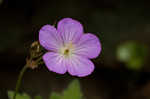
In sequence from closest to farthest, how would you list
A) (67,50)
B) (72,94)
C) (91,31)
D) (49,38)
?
(49,38), (67,50), (72,94), (91,31)

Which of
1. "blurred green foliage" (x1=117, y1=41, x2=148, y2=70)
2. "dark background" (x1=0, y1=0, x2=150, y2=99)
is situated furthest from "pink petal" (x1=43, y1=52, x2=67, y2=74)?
"blurred green foliage" (x1=117, y1=41, x2=148, y2=70)

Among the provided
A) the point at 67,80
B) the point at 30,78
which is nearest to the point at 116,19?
the point at 67,80

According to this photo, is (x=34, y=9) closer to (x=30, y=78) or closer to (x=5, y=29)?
(x=5, y=29)

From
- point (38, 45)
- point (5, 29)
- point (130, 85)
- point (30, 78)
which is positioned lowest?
point (130, 85)

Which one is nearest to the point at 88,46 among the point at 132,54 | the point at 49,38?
the point at 49,38

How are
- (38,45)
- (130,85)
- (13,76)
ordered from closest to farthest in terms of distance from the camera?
(38,45) < (13,76) < (130,85)

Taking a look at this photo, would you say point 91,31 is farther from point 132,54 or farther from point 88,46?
point 88,46

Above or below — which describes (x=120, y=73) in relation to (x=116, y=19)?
below
